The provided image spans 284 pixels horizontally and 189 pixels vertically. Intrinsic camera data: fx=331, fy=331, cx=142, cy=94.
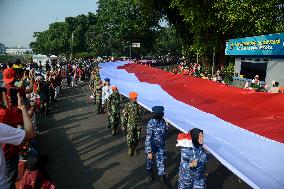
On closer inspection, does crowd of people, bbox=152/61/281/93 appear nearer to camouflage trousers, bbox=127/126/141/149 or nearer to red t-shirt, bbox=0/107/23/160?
camouflage trousers, bbox=127/126/141/149

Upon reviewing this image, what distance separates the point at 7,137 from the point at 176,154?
7408mm

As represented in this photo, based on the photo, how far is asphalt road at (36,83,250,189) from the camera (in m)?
7.98

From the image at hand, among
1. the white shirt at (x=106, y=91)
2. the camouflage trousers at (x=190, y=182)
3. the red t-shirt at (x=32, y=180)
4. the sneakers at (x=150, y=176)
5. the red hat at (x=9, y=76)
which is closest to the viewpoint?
the red t-shirt at (x=32, y=180)

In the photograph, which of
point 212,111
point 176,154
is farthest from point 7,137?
point 176,154

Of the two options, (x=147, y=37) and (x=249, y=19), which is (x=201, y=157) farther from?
(x=147, y=37)

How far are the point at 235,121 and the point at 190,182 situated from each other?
1654mm

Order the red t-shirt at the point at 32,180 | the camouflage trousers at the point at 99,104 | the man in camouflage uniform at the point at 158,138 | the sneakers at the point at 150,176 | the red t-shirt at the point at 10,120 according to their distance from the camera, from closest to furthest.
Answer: the red t-shirt at the point at 10,120 < the red t-shirt at the point at 32,180 < the man in camouflage uniform at the point at 158,138 < the sneakers at the point at 150,176 < the camouflage trousers at the point at 99,104

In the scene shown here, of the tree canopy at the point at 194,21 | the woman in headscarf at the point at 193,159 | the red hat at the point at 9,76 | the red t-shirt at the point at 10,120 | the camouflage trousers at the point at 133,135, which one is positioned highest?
the tree canopy at the point at 194,21

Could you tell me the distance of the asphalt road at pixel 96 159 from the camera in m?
7.98

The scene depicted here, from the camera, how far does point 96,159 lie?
963 centimetres

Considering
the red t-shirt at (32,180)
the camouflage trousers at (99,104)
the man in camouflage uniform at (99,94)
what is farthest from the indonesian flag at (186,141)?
the camouflage trousers at (99,104)

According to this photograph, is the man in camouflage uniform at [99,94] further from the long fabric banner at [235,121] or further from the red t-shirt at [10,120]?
the red t-shirt at [10,120]

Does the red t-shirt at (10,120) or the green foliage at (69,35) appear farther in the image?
the green foliage at (69,35)

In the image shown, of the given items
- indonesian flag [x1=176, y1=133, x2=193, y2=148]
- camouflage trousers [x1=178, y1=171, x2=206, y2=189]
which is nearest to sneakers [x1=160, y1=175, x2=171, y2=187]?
camouflage trousers [x1=178, y1=171, x2=206, y2=189]
